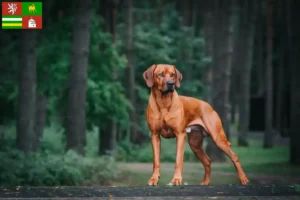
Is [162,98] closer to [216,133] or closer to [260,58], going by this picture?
[216,133]

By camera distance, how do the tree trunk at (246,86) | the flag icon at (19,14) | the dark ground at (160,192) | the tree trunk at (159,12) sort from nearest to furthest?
the dark ground at (160,192), the flag icon at (19,14), the tree trunk at (246,86), the tree trunk at (159,12)

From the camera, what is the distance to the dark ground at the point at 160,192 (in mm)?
8664

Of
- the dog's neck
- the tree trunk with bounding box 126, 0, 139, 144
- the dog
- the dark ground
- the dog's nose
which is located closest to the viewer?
the dark ground

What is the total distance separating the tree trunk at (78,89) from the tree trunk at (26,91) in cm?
104

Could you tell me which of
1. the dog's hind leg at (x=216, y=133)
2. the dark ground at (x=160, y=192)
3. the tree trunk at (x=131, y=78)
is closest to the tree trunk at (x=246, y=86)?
the tree trunk at (x=131, y=78)

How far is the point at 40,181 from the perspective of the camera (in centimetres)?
1564

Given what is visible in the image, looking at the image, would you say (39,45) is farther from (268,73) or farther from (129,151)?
(268,73)

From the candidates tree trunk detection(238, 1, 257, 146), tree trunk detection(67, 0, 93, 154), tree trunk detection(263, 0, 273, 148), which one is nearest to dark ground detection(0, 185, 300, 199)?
tree trunk detection(67, 0, 93, 154)

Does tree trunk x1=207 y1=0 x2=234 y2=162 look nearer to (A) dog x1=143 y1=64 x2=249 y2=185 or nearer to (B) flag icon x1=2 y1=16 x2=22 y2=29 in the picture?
(B) flag icon x1=2 y1=16 x2=22 y2=29

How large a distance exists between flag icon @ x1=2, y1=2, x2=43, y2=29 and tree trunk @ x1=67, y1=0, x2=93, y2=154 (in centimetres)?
208

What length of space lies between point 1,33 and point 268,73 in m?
14.7

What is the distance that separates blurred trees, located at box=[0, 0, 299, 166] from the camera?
19.0 meters

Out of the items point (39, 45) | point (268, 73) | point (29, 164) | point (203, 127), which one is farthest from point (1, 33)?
point (268, 73)

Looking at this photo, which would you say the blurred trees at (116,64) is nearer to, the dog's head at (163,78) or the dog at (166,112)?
the dog at (166,112)
